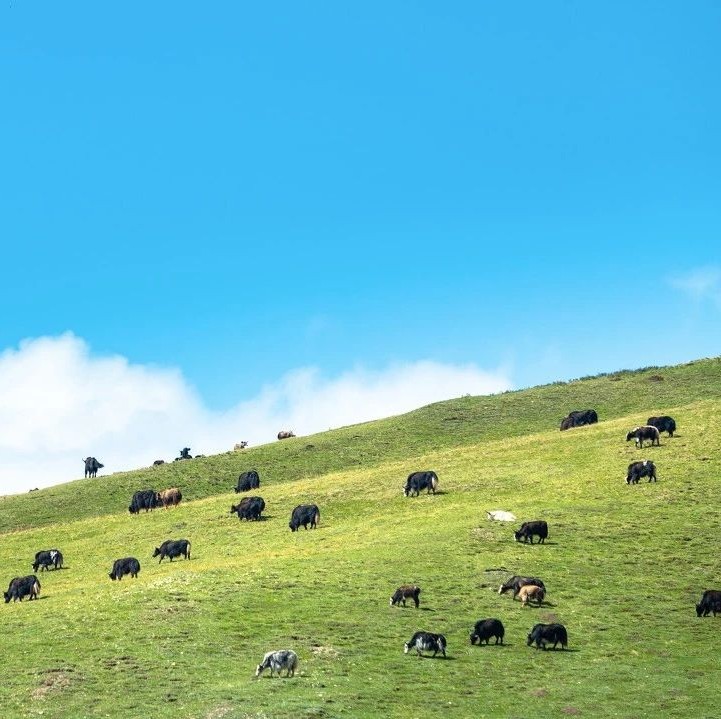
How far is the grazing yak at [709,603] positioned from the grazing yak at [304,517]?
23.6 m

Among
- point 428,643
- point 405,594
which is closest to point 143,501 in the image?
point 405,594

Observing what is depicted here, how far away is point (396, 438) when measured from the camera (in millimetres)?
95125

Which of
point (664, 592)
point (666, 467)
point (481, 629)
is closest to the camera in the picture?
point (481, 629)

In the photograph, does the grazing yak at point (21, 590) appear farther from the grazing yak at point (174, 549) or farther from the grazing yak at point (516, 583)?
the grazing yak at point (516, 583)

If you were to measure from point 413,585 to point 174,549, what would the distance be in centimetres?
1683

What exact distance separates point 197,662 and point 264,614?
18.4 ft

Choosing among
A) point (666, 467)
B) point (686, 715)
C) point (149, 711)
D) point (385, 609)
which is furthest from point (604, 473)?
point (149, 711)

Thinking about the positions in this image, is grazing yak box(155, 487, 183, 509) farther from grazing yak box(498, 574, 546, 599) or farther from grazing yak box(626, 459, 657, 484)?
grazing yak box(498, 574, 546, 599)

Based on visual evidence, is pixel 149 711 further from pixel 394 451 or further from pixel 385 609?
pixel 394 451

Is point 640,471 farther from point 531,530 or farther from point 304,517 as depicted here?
point 304,517

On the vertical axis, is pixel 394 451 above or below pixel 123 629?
above

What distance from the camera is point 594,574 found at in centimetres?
4603

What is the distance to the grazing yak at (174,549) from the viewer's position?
181 feet

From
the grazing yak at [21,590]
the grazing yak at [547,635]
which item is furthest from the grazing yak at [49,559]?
the grazing yak at [547,635]
